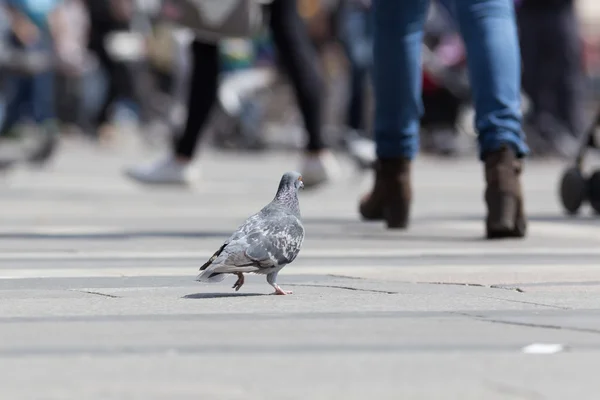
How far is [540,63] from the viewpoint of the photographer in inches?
658

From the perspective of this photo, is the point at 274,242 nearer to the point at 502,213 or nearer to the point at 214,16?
the point at 502,213

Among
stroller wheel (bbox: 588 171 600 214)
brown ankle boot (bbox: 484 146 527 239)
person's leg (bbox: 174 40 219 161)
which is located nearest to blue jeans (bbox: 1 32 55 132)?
person's leg (bbox: 174 40 219 161)

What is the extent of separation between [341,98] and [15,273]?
18922 mm

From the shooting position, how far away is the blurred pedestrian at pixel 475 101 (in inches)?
271

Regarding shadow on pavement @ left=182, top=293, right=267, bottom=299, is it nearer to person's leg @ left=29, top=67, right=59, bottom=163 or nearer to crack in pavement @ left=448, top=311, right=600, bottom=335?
crack in pavement @ left=448, top=311, right=600, bottom=335

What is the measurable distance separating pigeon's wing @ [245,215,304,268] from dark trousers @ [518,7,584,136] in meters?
11.8

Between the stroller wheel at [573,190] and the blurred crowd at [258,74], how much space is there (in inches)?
122

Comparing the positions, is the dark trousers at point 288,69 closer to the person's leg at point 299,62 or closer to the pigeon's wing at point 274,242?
the person's leg at point 299,62

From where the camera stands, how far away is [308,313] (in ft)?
14.9

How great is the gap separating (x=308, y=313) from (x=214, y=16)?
5282mm

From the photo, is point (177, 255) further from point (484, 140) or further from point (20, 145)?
point (20, 145)

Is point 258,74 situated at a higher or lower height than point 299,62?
higher

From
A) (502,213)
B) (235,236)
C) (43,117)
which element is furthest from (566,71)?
(235,236)

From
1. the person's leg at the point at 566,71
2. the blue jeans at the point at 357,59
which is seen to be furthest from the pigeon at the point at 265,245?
the blue jeans at the point at 357,59
